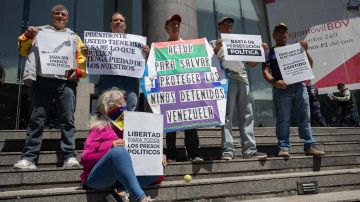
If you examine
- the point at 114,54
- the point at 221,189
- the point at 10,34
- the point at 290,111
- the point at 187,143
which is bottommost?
the point at 221,189

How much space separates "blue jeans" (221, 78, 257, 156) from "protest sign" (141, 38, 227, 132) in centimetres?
15

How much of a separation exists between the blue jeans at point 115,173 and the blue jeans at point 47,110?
1.05 meters

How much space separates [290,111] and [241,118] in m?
0.85

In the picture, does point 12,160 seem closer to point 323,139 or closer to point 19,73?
point 323,139

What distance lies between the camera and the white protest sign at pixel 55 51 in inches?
176

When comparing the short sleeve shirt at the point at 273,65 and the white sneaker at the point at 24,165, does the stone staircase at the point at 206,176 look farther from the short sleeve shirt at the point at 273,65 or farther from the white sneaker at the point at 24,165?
the short sleeve shirt at the point at 273,65

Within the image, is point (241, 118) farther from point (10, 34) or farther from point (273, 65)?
point (10, 34)

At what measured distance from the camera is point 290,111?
552 centimetres

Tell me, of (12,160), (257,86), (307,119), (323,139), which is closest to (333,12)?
(257,86)

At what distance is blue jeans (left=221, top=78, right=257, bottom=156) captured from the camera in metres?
5.03

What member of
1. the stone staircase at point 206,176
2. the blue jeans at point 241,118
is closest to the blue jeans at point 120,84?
the stone staircase at point 206,176

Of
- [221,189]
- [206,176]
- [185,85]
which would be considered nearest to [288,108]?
[185,85]

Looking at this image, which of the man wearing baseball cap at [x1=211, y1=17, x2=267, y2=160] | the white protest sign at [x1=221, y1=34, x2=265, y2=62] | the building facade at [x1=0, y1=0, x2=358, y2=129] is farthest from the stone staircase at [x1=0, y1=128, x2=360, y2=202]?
the building facade at [x1=0, y1=0, x2=358, y2=129]

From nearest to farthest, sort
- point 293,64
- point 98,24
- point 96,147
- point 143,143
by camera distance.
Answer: point 96,147, point 143,143, point 293,64, point 98,24
